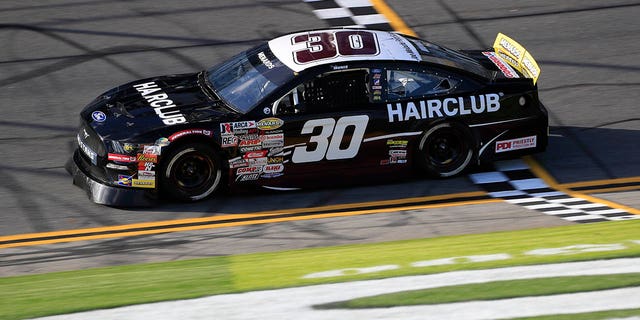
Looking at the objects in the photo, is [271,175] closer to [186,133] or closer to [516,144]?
[186,133]

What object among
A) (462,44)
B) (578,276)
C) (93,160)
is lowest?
(578,276)

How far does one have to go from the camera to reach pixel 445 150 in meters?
10.5

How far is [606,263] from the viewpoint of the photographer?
301 inches

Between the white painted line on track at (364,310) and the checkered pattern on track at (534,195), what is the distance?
6.86 feet

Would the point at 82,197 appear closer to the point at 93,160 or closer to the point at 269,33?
the point at 93,160

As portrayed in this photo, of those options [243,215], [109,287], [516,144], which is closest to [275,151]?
[243,215]

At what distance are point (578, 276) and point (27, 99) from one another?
7405 millimetres

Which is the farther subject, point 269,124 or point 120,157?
point 269,124

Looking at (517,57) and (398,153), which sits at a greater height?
(517,57)

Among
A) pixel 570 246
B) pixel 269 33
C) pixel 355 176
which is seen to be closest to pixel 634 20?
pixel 269 33

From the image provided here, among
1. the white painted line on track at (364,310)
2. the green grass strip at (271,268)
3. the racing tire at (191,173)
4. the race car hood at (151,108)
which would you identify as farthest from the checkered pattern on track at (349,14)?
the white painted line on track at (364,310)

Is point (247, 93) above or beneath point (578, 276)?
above

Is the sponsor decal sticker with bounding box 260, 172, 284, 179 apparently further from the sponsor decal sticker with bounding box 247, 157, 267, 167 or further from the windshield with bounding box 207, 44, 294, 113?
the windshield with bounding box 207, 44, 294, 113

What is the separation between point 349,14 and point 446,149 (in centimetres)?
492
